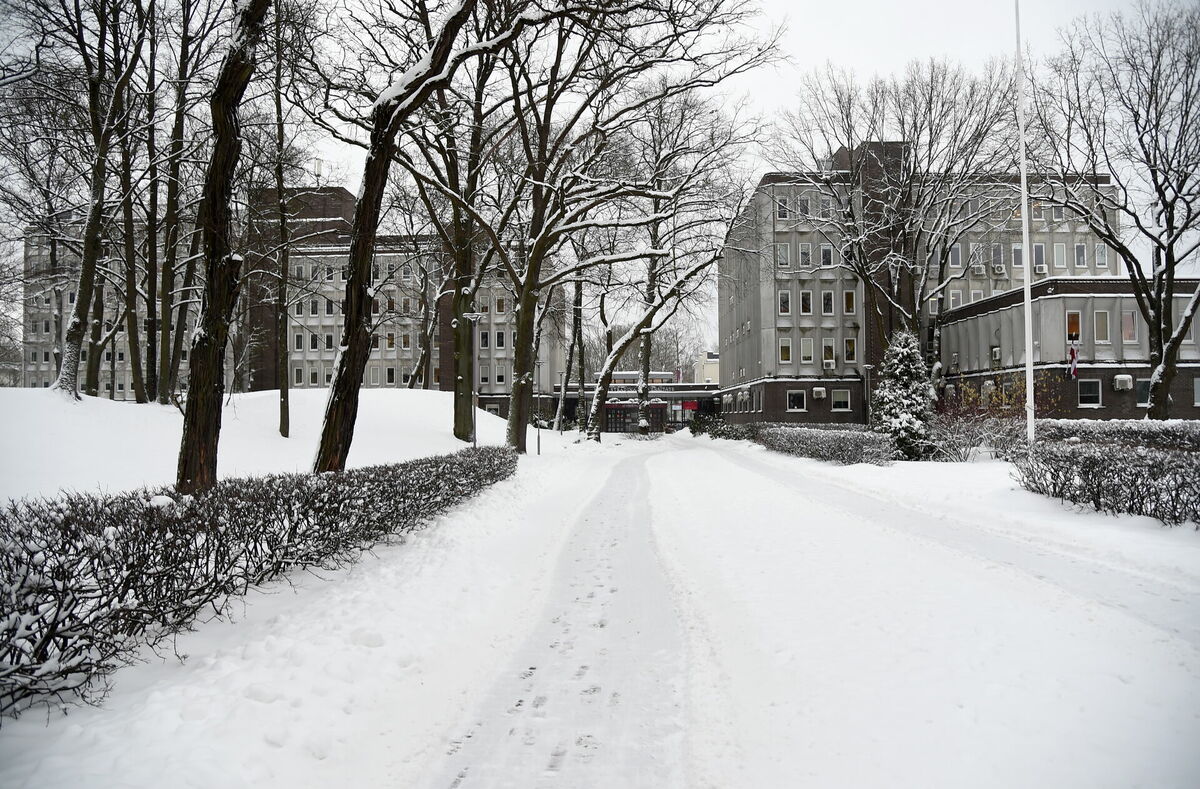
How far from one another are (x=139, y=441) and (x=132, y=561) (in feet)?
43.0

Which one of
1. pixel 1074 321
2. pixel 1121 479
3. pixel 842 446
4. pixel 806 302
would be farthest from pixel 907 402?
pixel 806 302

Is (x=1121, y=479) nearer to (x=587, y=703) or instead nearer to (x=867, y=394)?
(x=587, y=703)

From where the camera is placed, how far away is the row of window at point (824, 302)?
158 ft

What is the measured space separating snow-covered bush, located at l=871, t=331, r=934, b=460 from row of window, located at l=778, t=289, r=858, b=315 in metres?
25.9

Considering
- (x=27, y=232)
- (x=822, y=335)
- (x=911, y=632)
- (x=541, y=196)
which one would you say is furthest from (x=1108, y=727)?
(x=822, y=335)

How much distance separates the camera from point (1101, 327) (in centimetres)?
3403

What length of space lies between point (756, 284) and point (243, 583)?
46.9m

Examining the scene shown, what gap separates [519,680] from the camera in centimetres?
470

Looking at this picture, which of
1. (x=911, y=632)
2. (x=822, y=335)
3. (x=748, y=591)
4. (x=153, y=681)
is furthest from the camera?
(x=822, y=335)

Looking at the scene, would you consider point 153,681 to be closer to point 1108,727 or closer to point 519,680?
point 519,680

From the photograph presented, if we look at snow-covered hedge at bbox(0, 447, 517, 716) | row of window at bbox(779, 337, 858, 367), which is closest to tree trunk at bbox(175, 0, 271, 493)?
snow-covered hedge at bbox(0, 447, 517, 716)

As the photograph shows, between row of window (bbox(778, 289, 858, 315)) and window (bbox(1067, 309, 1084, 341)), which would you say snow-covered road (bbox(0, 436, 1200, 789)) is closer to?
window (bbox(1067, 309, 1084, 341))

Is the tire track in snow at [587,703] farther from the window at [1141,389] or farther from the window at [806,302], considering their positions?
the window at [806,302]

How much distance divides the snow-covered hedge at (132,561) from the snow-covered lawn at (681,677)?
25 cm
